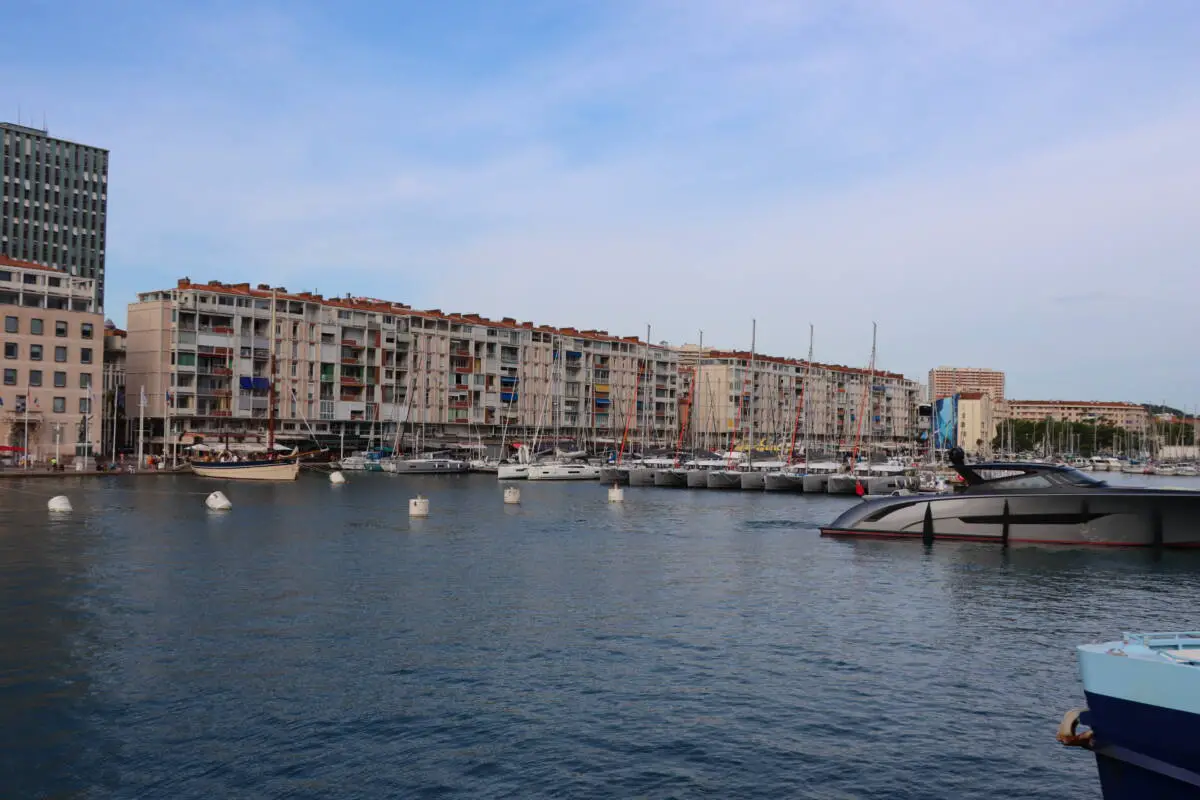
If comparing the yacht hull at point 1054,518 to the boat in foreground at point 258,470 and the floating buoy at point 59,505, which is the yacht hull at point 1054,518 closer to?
the floating buoy at point 59,505

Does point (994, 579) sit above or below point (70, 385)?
below

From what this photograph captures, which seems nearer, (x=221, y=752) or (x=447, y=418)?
(x=221, y=752)

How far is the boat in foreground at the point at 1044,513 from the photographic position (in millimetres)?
40719

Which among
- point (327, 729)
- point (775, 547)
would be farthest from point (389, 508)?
point (327, 729)

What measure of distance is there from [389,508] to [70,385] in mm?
56365

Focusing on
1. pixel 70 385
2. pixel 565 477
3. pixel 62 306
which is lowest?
pixel 565 477

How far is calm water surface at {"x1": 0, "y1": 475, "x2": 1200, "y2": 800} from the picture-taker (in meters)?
14.3

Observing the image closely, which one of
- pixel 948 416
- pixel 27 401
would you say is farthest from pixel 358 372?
pixel 948 416

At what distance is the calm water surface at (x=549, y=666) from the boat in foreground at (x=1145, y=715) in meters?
3.98

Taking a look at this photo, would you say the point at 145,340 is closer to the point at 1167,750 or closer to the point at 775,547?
the point at 775,547

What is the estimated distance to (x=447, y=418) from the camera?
481 ft

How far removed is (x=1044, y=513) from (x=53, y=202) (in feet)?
539

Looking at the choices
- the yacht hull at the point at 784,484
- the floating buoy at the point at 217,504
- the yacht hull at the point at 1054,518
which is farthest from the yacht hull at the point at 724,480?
the floating buoy at the point at 217,504

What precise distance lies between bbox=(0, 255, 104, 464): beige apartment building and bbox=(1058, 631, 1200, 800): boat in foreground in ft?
336
